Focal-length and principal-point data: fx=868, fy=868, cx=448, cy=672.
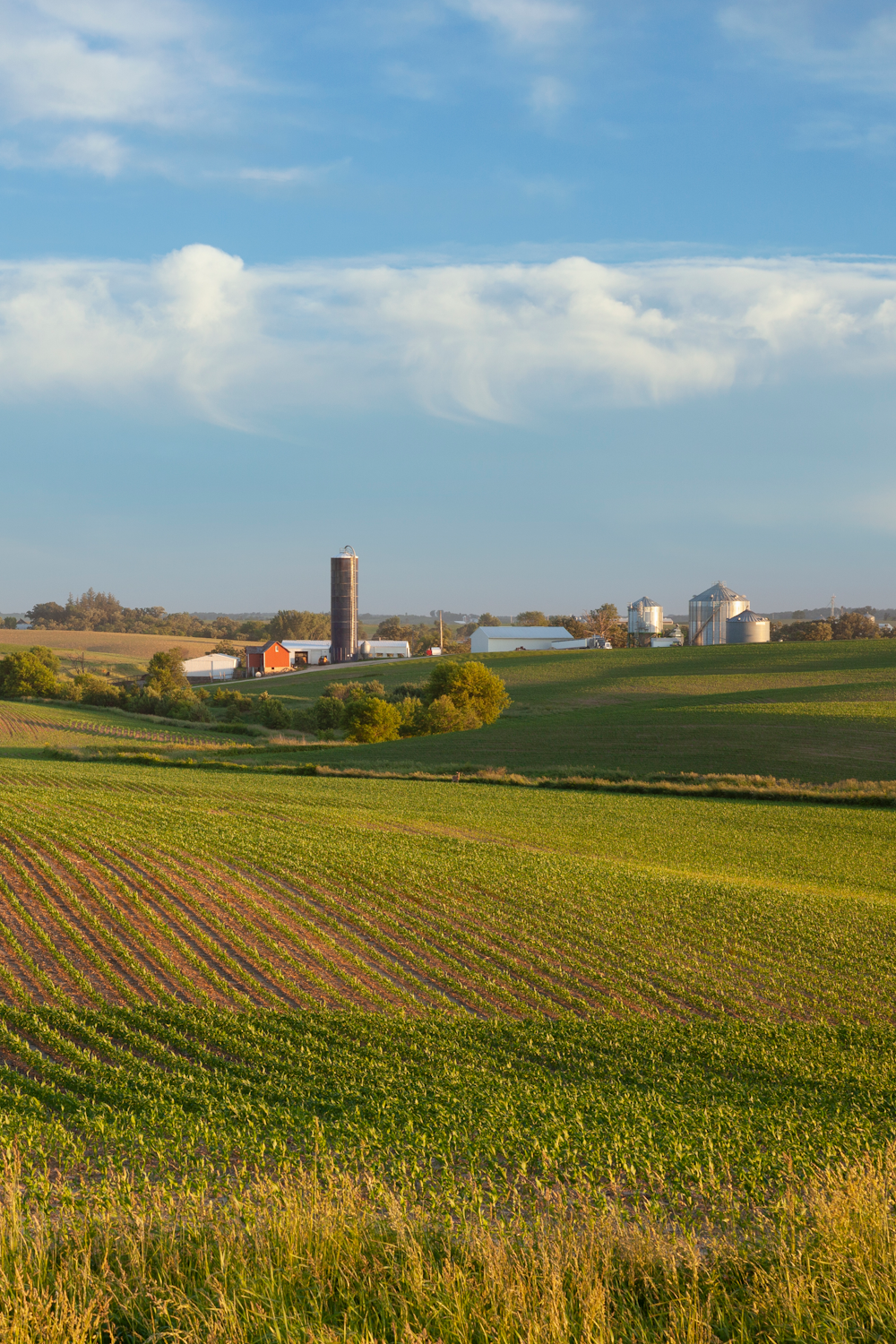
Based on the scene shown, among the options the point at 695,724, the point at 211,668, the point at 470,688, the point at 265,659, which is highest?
the point at 265,659

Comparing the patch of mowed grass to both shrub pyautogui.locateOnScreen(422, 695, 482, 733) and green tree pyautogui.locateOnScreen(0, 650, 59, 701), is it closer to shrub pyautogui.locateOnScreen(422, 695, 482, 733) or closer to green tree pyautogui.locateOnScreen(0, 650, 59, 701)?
shrub pyautogui.locateOnScreen(422, 695, 482, 733)

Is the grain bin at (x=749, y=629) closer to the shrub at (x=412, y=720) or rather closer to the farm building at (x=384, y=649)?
the farm building at (x=384, y=649)

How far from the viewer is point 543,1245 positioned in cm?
561

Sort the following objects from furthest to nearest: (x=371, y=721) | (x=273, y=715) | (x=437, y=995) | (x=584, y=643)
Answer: (x=584, y=643) → (x=273, y=715) → (x=371, y=721) → (x=437, y=995)

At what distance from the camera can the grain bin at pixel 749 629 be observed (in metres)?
126

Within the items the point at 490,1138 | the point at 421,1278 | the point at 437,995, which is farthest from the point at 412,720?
the point at 421,1278

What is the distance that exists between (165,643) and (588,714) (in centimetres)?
12959

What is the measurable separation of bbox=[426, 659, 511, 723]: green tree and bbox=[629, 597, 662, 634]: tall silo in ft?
229

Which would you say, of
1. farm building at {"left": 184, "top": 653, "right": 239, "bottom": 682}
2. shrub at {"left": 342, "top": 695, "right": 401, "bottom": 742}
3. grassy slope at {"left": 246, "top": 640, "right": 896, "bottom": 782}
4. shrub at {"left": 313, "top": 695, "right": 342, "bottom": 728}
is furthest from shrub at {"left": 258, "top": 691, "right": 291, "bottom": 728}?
farm building at {"left": 184, "top": 653, "right": 239, "bottom": 682}

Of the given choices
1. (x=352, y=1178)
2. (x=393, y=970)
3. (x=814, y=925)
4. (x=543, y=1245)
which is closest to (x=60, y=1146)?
(x=352, y=1178)

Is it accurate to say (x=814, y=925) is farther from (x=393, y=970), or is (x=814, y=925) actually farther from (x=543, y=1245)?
(x=543, y=1245)

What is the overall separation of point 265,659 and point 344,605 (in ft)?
55.0

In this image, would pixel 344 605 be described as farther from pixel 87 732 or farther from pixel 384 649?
pixel 87 732

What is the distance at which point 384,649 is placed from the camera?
158 meters
